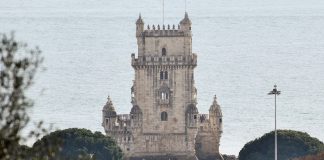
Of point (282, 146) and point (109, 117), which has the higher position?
point (109, 117)

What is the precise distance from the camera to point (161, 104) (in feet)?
380

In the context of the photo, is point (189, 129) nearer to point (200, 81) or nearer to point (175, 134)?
point (175, 134)

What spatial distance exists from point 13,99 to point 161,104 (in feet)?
267

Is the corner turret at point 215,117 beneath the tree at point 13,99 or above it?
above

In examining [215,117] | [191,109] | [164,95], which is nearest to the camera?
[164,95]

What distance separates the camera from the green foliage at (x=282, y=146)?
108 m

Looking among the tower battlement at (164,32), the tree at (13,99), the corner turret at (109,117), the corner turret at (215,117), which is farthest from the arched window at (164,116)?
the tree at (13,99)

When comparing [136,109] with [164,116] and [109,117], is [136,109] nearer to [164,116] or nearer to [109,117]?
[164,116]

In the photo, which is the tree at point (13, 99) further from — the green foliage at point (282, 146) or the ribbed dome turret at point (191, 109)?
the ribbed dome turret at point (191, 109)

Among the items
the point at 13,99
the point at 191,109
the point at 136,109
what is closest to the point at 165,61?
the point at 191,109

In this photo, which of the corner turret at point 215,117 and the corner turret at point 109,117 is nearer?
the corner turret at point 109,117

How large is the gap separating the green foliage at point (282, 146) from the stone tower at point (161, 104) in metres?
5.81

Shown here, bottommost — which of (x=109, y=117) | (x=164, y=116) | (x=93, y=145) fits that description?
(x=93, y=145)

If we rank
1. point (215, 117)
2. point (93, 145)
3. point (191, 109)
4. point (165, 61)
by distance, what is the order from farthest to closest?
point (215, 117) < point (191, 109) < point (165, 61) < point (93, 145)
